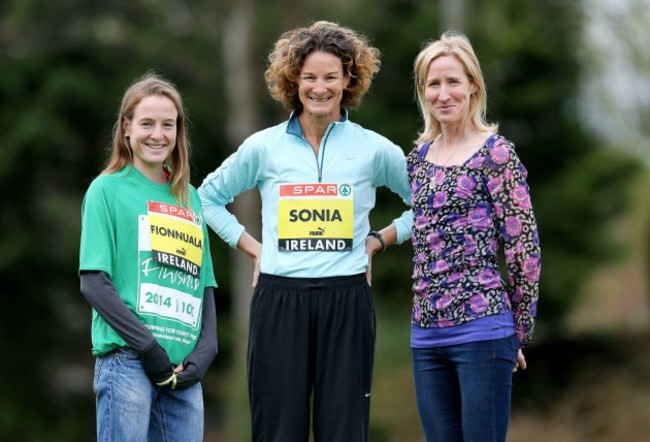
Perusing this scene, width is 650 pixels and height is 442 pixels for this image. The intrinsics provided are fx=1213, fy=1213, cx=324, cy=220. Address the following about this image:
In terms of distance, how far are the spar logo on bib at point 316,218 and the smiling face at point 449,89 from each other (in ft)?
1.49

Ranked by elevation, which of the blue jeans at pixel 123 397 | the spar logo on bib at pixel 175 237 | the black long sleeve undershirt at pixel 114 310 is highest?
the spar logo on bib at pixel 175 237

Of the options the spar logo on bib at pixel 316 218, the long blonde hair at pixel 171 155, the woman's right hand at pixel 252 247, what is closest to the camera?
the long blonde hair at pixel 171 155

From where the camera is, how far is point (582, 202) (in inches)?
669

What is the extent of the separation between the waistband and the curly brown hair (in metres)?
0.70

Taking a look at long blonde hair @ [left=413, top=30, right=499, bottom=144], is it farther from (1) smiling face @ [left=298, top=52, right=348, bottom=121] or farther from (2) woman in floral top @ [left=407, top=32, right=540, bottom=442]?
(1) smiling face @ [left=298, top=52, right=348, bottom=121]

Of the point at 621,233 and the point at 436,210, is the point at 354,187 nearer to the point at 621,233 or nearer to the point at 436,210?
the point at 436,210

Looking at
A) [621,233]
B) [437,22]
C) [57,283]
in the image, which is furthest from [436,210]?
[621,233]

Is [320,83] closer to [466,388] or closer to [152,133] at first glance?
[152,133]

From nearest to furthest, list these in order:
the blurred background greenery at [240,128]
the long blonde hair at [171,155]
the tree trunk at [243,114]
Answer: the long blonde hair at [171,155], the tree trunk at [243,114], the blurred background greenery at [240,128]

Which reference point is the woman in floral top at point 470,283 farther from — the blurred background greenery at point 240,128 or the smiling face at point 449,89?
the blurred background greenery at point 240,128

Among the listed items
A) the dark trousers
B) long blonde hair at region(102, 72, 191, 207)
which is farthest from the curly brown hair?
the dark trousers

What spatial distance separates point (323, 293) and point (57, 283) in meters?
14.5

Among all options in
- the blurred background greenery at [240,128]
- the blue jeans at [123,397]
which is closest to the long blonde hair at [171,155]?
the blue jeans at [123,397]

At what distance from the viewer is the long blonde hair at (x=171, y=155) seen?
434cm
